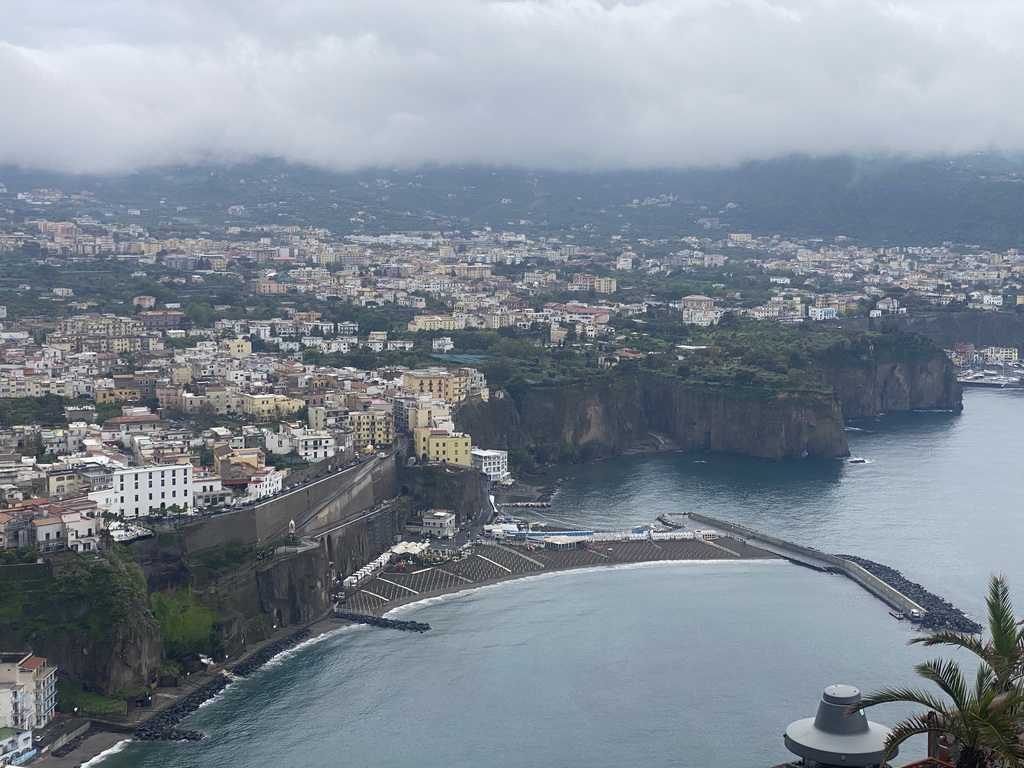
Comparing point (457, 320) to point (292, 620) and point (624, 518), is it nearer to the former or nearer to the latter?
point (624, 518)

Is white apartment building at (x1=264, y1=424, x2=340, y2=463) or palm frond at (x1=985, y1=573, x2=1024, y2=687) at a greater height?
palm frond at (x1=985, y1=573, x2=1024, y2=687)

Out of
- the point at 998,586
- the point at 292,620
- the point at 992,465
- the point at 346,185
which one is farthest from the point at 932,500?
the point at 346,185

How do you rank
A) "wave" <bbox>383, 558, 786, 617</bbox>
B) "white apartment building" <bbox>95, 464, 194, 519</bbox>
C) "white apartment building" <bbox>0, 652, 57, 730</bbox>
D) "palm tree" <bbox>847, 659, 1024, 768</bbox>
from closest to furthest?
"palm tree" <bbox>847, 659, 1024, 768</bbox>, "white apartment building" <bbox>0, 652, 57, 730</bbox>, "white apartment building" <bbox>95, 464, 194, 519</bbox>, "wave" <bbox>383, 558, 786, 617</bbox>

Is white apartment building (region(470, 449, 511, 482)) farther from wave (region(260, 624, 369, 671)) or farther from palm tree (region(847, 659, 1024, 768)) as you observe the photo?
palm tree (region(847, 659, 1024, 768))

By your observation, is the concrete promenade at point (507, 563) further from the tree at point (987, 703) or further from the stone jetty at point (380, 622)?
the tree at point (987, 703)

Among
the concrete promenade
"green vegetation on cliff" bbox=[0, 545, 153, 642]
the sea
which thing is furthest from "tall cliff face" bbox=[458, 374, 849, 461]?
"green vegetation on cliff" bbox=[0, 545, 153, 642]

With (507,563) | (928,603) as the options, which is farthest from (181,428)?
(928,603)

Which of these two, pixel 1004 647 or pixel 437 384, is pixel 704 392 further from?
pixel 1004 647
